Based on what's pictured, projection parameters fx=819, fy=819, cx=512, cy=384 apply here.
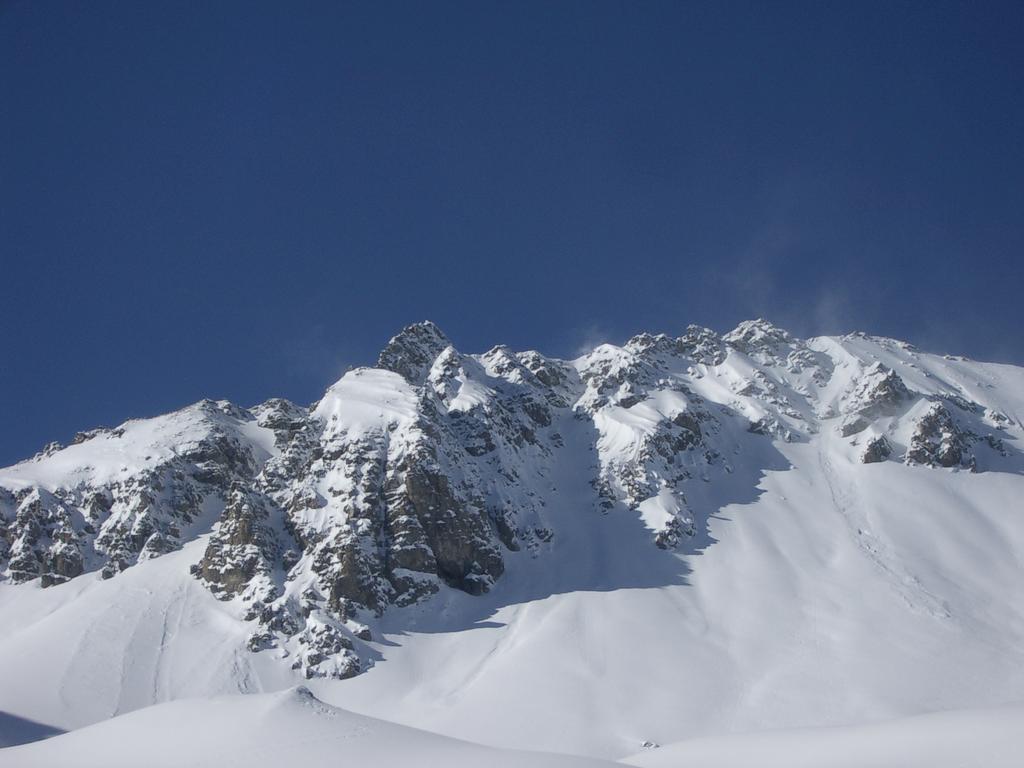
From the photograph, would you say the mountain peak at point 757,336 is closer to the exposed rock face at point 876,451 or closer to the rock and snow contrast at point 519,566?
the rock and snow contrast at point 519,566

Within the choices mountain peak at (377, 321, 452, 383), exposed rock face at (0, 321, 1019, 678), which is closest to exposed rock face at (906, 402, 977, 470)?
exposed rock face at (0, 321, 1019, 678)

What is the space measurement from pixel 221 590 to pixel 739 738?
59645 mm

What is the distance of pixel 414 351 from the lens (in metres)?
128

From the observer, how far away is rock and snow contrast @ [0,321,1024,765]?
201 feet

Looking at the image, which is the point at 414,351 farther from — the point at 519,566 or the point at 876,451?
the point at 876,451

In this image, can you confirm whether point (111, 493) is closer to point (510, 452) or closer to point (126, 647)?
point (126, 647)

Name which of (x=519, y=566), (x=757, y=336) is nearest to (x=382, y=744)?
(x=519, y=566)

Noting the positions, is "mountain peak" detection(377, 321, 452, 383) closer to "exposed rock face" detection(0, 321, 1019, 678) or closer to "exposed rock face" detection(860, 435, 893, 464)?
"exposed rock face" detection(0, 321, 1019, 678)

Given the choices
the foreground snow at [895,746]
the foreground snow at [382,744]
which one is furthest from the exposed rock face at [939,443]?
the foreground snow at [895,746]

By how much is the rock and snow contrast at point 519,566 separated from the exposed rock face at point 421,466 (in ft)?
Result: 1.31

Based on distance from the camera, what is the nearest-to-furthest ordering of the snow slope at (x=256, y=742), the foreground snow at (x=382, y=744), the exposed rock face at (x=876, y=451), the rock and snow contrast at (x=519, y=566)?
the foreground snow at (x=382, y=744) → the snow slope at (x=256, y=742) → the rock and snow contrast at (x=519, y=566) → the exposed rock face at (x=876, y=451)

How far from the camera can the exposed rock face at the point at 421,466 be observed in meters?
80.5

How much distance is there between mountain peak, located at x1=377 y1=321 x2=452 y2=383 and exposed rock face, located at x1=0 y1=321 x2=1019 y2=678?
31cm

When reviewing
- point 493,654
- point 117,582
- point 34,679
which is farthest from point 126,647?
point 493,654
